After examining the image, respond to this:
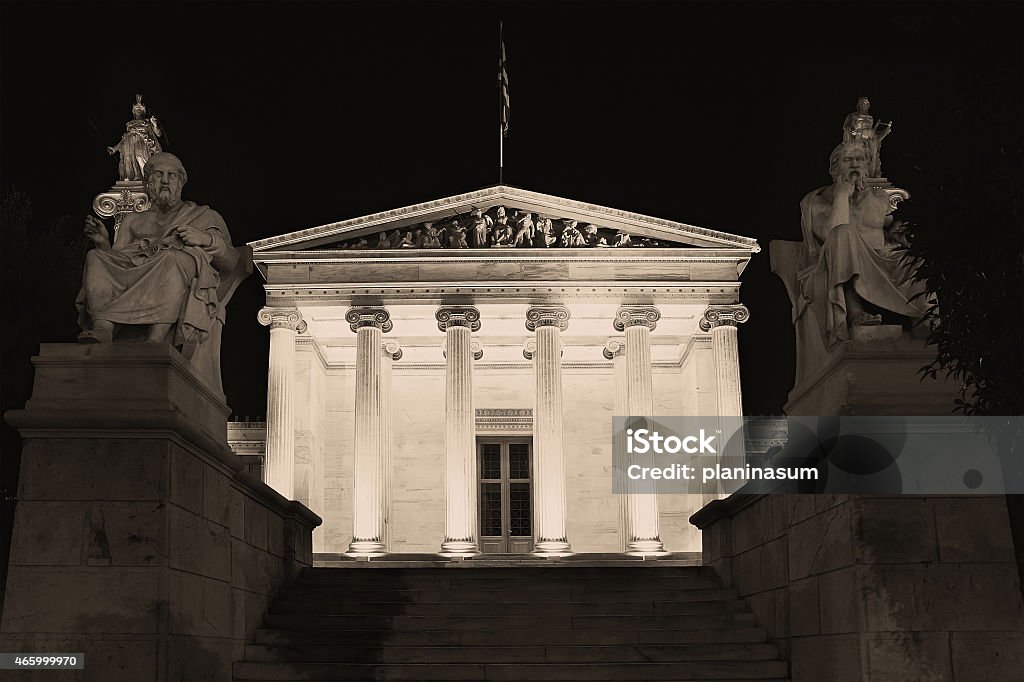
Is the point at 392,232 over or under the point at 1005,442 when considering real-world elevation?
over

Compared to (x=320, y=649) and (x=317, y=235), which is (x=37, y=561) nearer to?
(x=320, y=649)

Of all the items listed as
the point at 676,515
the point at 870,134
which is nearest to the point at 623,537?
the point at 676,515

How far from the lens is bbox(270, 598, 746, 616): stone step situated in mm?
13945

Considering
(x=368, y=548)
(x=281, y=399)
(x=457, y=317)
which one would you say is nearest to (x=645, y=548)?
(x=368, y=548)

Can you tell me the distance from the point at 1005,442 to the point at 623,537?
23.8 m

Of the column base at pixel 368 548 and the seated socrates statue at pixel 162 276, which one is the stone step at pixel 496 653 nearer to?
the seated socrates statue at pixel 162 276

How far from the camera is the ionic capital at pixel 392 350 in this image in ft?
115

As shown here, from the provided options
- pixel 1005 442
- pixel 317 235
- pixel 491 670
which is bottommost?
pixel 491 670

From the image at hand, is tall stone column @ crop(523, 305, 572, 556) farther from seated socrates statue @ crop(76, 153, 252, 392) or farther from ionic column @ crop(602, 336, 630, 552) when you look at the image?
seated socrates statue @ crop(76, 153, 252, 392)

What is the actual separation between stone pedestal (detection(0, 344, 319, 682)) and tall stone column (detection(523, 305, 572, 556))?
2070 cm

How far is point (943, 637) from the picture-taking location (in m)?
8.66

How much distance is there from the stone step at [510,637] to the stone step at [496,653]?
175mm

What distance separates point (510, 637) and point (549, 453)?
18.5m

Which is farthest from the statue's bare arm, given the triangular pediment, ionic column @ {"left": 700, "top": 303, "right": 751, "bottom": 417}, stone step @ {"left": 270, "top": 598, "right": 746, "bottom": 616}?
ionic column @ {"left": 700, "top": 303, "right": 751, "bottom": 417}
